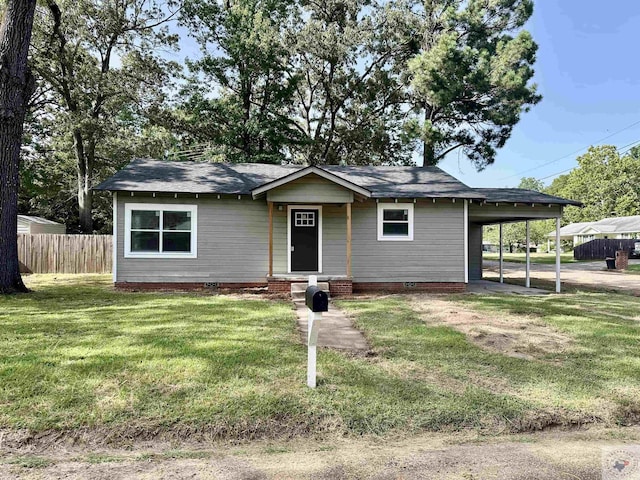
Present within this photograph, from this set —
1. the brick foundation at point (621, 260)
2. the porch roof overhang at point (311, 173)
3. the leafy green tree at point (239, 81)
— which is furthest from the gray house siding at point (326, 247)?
the brick foundation at point (621, 260)

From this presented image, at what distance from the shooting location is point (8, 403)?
9.96 ft

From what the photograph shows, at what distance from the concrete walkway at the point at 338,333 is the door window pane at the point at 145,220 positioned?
526 cm

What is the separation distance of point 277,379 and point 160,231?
7.97m

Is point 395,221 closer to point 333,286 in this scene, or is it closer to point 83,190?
point 333,286

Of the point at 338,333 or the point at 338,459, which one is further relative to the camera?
the point at 338,333

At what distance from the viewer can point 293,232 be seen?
10.8 m

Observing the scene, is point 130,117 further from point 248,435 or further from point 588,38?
point 588,38

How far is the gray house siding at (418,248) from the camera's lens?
427 inches

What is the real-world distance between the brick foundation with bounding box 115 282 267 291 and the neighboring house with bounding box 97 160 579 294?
A: 1.1 inches

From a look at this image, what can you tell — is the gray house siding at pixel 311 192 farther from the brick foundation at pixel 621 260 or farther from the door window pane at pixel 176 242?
the brick foundation at pixel 621 260

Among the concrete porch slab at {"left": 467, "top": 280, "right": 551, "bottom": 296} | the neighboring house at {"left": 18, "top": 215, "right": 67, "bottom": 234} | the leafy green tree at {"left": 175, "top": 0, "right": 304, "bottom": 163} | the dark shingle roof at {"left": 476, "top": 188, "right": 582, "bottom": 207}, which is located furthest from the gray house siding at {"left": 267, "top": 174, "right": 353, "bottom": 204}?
the neighboring house at {"left": 18, "top": 215, "right": 67, "bottom": 234}

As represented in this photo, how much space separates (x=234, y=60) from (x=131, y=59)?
539cm

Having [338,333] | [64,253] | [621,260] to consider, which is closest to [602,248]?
[621,260]

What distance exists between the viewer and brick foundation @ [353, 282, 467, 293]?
10.8 meters
